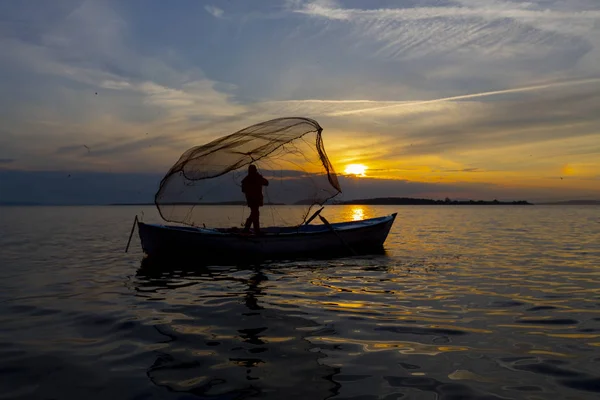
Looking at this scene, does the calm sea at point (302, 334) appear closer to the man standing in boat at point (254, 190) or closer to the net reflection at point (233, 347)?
the net reflection at point (233, 347)

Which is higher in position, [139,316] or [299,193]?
[299,193]

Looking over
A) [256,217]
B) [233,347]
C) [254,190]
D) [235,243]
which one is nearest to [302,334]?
[233,347]

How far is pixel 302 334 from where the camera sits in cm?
780

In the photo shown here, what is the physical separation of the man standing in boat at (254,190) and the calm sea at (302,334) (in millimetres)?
3166

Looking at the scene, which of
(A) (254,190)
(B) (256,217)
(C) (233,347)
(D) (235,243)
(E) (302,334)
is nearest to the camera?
(C) (233,347)

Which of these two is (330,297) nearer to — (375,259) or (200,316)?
(200,316)

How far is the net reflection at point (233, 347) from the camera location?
5.57 metres

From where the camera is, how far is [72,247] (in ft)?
79.2

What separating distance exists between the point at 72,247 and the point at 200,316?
17951 mm

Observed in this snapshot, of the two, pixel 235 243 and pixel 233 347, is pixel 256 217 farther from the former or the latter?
pixel 233 347

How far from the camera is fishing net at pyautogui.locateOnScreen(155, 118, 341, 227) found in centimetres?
1577

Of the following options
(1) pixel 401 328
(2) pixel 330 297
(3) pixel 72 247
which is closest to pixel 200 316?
(2) pixel 330 297

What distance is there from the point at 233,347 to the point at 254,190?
35.4 feet

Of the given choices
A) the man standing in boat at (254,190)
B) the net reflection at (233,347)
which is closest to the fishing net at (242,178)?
the man standing in boat at (254,190)
